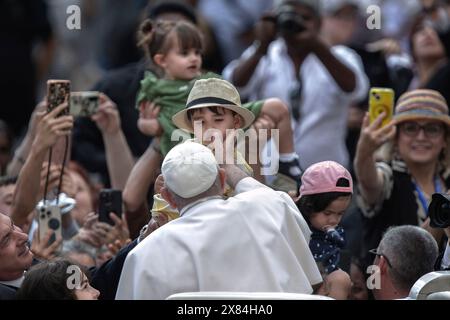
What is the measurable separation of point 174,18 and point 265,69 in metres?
0.90

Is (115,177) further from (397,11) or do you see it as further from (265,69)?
(397,11)

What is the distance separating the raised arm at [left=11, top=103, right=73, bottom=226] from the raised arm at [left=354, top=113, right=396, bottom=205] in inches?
66.2

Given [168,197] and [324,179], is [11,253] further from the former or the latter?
[324,179]

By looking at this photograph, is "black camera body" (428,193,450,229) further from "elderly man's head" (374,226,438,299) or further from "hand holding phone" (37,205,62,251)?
"hand holding phone" (37,205,62,251)

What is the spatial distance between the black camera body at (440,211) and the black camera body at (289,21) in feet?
10.0

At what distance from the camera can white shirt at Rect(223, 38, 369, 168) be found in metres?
9.23

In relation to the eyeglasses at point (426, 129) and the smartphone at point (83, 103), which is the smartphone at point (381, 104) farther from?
the smartphone at point (83, 103)

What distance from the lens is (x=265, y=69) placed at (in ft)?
30.9

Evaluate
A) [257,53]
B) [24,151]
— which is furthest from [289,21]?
[24,151]

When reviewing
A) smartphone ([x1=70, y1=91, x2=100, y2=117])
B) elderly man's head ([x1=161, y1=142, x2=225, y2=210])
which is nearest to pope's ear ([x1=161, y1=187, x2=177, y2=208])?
elderly man's head ([x1=161, y1=142, x2=225, y2=210])

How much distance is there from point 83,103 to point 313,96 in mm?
2123

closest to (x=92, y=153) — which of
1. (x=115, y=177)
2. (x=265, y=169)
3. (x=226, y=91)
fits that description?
(x=115, y=177)

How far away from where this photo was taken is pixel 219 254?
18.0 ft
